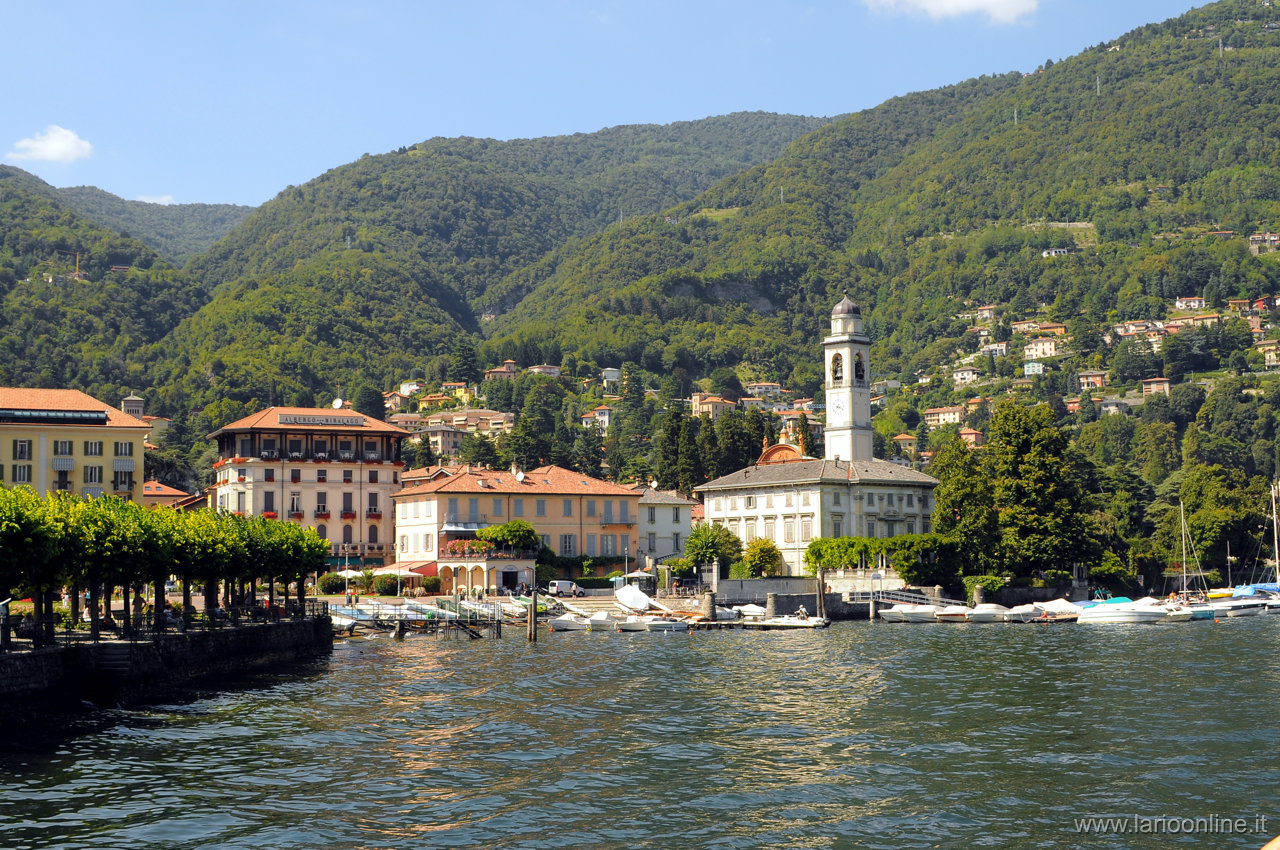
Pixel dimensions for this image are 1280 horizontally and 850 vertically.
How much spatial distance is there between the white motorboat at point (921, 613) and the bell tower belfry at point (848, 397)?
21.7 metres

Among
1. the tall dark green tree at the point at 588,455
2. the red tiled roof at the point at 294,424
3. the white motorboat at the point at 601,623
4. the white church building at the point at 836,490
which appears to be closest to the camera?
the white motorboat at the point at 601,623

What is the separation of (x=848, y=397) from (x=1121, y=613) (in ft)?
95.7

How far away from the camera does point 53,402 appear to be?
286 ft

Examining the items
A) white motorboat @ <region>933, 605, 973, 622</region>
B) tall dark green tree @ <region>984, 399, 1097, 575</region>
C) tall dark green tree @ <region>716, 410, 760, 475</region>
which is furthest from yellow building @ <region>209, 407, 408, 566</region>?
tall dark green tree @ <region>984, 399, 1097, 575</region>

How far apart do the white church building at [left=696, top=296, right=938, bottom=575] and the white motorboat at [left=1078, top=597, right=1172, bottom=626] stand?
17.8m

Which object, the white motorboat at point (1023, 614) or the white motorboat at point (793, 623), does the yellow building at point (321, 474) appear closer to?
the white motorboat at point (793, 623)

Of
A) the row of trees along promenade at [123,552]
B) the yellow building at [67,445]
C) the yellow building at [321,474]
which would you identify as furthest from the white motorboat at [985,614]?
the yellow building at [67,445]

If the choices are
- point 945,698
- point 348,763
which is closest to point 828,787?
point 348,763

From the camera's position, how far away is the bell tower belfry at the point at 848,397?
350 feet

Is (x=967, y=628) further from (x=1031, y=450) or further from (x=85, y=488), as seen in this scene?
(x=85, y=488)

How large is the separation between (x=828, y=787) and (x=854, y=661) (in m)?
28.7

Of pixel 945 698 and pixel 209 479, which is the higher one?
pixel 209 479

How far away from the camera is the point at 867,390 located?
110 metres

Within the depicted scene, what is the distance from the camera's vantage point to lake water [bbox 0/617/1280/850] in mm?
25797
